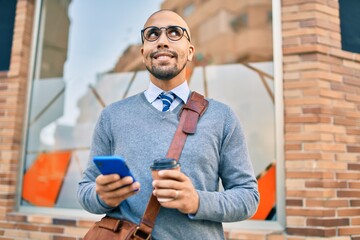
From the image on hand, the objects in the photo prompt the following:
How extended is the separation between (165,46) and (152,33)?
0.34 ft

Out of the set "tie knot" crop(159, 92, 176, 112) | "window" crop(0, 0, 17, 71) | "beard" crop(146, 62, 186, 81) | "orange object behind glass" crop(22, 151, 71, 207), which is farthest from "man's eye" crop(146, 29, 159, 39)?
"window" crop(0, 0, 17, 71)

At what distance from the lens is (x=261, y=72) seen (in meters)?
3.38

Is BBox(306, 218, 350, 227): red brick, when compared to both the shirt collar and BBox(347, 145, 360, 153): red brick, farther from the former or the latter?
the shirt collar

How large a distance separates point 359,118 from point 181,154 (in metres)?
2.50

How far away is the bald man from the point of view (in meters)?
1.09

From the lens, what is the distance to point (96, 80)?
4066mm

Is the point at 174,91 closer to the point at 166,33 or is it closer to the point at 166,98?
the point at 166,98

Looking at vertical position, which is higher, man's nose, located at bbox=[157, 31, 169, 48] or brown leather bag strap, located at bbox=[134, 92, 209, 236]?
man's nose, located at bbox=[157, 31, 169, 48]

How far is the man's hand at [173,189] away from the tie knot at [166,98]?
0.42 m

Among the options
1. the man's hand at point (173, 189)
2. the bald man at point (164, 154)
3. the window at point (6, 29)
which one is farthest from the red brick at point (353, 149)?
the window at point (6, 29)

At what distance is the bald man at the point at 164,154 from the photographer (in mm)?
1095

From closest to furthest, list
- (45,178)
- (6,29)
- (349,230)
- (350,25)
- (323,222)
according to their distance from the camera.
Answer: (323,222), (349,230), (350,25), (45,178), (6,29)

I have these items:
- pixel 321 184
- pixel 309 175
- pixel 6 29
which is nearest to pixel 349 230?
pixel 321 184

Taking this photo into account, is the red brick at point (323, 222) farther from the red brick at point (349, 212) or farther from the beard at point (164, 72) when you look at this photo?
the beard at point (164, 72)
